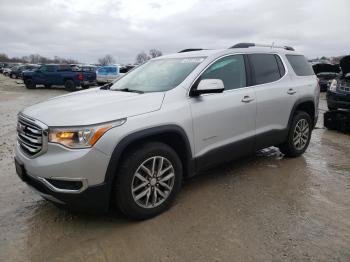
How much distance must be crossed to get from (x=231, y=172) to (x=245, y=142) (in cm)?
68

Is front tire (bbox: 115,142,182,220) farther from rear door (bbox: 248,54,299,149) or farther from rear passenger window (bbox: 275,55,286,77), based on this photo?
rear passenger window (bbox: 275,55,286,77)

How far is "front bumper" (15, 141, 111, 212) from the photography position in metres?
3.12

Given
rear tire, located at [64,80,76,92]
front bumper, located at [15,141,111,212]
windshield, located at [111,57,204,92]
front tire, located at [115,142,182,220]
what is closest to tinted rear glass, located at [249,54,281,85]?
windshield, located at [111,57,204,92]

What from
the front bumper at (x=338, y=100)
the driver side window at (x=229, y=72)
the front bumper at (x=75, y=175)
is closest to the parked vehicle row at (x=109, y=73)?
the front bumper at (x=338, y=100)

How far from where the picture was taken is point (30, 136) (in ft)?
11.5

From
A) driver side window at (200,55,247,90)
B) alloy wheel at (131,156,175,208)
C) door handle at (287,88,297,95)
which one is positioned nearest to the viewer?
alloy wheel at (131,156,175,208)

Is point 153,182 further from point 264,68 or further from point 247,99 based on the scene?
point 264,68

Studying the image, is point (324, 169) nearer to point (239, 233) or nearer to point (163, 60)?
point (239, 233)

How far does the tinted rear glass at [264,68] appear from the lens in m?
4.91

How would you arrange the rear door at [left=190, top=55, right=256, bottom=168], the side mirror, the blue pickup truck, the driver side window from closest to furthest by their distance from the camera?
the side mirror, the rear door at [left=190, top=55, right=256, bottom=168], the driver side window, the blue pickup truck

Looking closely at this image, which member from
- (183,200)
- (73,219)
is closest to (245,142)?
(183,200)

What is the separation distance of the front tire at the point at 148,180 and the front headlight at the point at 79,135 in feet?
1.30

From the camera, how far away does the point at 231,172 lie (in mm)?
5160

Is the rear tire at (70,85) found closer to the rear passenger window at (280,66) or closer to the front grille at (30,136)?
the rear passenger window at (280,66)
